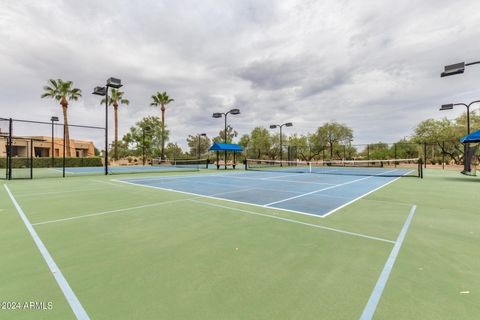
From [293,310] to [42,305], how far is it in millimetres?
2375

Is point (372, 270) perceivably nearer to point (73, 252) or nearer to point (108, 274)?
point (108, 274)

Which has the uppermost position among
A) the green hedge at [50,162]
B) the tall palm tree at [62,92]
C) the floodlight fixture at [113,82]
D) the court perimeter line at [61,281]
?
the tall palm tree at [62,92]

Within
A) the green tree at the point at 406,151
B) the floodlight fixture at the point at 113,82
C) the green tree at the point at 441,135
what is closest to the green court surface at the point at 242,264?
the floodlight fixture at the point at 113,82

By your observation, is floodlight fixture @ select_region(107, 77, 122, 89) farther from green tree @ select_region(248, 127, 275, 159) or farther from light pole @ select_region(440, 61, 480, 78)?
green tree @ select_region(248, 127, 275, 159)

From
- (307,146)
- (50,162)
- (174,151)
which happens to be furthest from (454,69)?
(174,151)

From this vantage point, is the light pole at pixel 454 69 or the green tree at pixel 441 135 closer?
the light pole at pixel 454 69

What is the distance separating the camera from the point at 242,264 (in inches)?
112

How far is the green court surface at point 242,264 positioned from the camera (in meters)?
2.04

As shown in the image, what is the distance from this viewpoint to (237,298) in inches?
85.0

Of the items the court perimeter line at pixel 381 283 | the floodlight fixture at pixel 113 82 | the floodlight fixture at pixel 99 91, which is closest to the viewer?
the court perimeter line at pixel 381 283

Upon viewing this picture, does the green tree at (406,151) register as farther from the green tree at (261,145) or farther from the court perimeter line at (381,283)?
the court perimeter line at (381,283)

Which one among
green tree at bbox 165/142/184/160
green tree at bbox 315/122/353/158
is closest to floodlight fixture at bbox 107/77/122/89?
green tree at bbox 165/142/184/160

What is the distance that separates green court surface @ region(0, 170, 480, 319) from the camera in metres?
2.04

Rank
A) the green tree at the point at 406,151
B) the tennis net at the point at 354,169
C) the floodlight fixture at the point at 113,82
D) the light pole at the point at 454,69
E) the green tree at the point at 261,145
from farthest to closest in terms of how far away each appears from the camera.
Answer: the green tree at the point at 261,145 < the green tree at the point at 406,151 < the tennis net at the point at 354,169 < the floodlight fixture at the point at 113,82 < the light pole at the point at 454,69
